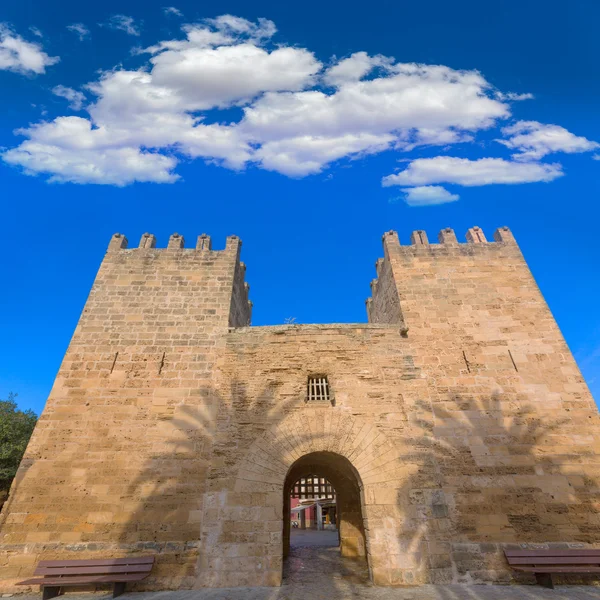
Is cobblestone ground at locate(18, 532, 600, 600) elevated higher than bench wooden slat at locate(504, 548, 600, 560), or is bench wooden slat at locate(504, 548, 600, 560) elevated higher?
bench wooden slat at locate(504, 548, 600, 560)

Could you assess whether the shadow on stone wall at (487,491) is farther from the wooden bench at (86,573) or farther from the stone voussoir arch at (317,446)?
the wooden bench at (86,573)

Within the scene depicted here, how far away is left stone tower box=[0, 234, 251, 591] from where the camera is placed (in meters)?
7.15

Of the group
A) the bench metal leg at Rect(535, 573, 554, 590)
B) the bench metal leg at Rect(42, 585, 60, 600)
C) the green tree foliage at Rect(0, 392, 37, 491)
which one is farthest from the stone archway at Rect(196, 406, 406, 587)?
the green tree foliage at Rect(0, 392, 37, 491)

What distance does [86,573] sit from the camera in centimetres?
653

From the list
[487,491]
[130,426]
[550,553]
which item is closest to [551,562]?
[550,553]

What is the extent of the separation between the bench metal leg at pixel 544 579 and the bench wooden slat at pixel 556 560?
22cm

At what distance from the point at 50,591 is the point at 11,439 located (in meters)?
11.2

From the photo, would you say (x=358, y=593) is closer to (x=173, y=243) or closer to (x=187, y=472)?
(x=187, y=472)

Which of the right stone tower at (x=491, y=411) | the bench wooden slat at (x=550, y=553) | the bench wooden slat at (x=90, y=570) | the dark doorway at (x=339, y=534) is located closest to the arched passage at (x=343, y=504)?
the dark doorway at (x=339, y=534)

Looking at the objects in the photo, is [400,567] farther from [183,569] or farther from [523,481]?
[183,569]

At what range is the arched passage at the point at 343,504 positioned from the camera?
10234 mm

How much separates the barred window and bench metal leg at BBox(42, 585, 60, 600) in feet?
19.9

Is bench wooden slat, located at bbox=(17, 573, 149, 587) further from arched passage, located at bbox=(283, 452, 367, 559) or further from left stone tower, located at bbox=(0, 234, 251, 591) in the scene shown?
arched passage, located at bbox=(283, 452, 367, 559)

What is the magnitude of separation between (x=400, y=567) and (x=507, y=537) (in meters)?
2.35
